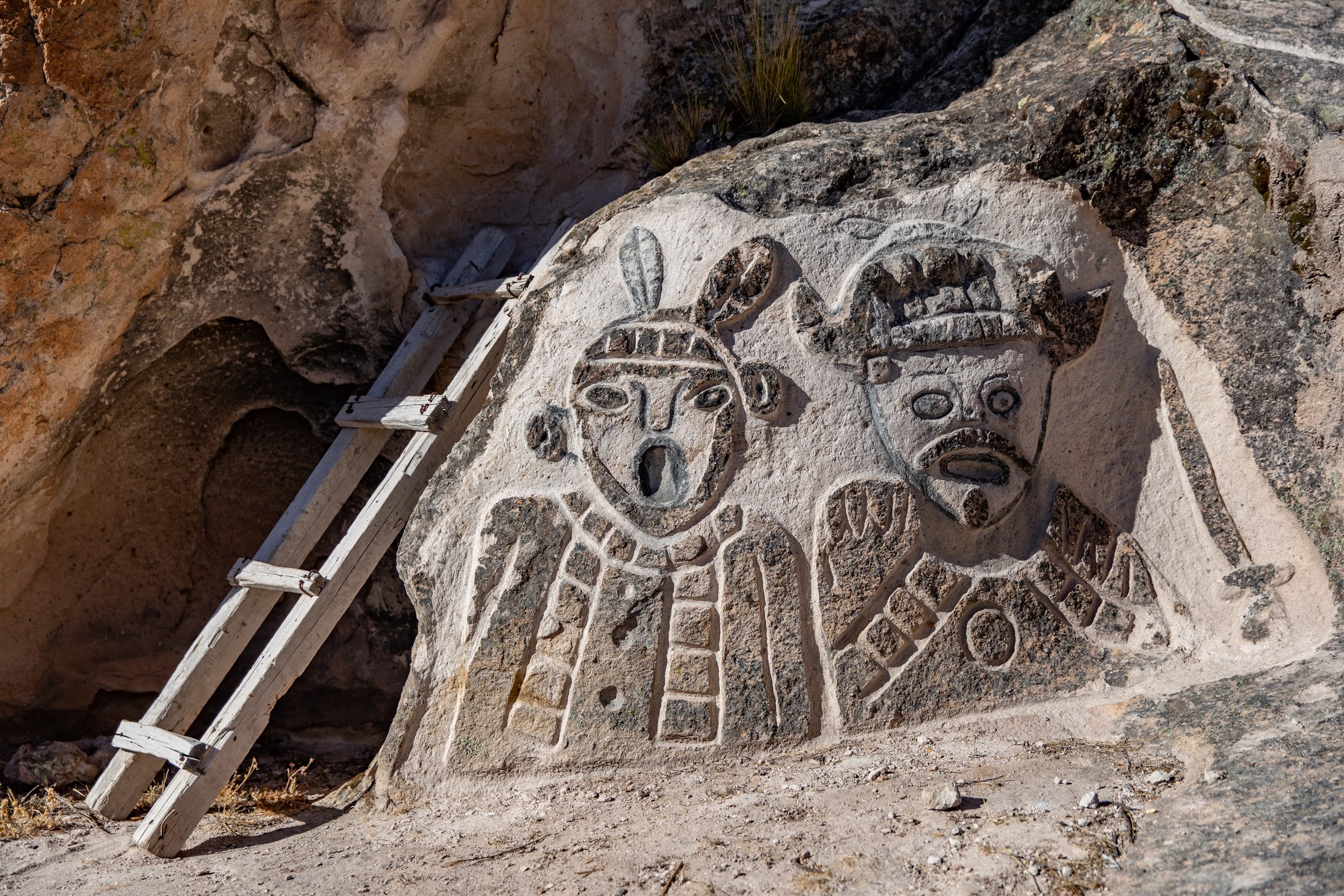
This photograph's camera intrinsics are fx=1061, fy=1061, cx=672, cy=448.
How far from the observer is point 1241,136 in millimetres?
3033

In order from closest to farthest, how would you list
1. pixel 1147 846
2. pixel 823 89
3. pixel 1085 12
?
pixel 1147 846 < pixel 1085 12 < pixel 823 89

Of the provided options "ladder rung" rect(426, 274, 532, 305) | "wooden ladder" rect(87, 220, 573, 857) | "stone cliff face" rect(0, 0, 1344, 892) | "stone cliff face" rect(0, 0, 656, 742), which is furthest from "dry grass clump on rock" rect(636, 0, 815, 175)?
"ladder rung" rect(426, 274, 532, 305)

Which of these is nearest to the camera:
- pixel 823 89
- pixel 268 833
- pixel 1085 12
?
pixel 268 833

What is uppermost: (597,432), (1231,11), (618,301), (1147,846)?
(1231,11)

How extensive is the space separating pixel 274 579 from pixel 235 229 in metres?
1.21

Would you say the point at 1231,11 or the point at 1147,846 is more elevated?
the point at 1231,11

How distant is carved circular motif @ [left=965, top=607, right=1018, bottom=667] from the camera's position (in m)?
2.83

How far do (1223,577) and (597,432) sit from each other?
174 centimetres

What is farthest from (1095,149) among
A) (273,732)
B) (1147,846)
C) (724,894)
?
(273,732)

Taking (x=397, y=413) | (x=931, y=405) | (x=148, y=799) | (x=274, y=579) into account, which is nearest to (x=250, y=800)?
(x=148, y=799)

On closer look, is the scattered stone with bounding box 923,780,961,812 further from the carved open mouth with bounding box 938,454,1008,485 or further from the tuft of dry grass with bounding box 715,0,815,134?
the tuft of dry grass with bounding box 715,0,815,134

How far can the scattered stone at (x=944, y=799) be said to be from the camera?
2.38m

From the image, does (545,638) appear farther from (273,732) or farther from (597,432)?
(273,732)

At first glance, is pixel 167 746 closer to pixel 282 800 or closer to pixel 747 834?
pixel 282 800
